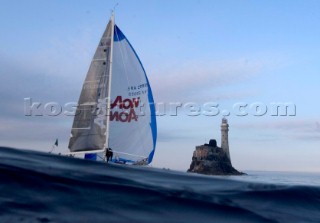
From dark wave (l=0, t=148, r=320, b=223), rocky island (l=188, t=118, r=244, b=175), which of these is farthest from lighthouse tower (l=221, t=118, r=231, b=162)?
dark wave (l=0, t=148, r=320, b=223)

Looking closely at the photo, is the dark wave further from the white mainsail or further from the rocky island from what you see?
the rocky island

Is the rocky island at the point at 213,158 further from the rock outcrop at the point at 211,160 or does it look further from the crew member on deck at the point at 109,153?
the crew member on deck at the point at 109,153

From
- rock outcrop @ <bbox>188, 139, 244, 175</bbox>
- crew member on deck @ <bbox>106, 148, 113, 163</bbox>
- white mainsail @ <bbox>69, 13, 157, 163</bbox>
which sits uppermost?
white mainsail @ <bbox>69, 13, 157, 163</bbox>

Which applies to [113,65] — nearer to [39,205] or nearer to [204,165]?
[39,205]

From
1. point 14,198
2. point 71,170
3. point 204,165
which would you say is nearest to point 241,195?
point 71,170

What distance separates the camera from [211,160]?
500 feet

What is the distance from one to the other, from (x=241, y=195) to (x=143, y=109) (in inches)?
1388

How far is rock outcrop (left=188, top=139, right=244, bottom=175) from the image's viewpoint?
15112cm

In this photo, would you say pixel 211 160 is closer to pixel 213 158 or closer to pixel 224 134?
pixel 213 158

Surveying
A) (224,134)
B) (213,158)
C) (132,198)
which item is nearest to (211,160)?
(213,158)

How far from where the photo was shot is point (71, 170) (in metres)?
8.35

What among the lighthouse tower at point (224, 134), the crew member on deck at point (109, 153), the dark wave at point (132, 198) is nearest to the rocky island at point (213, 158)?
the lighthouse tower at point (224, 134)

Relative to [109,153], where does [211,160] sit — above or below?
below

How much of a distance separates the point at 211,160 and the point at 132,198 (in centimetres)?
14820
